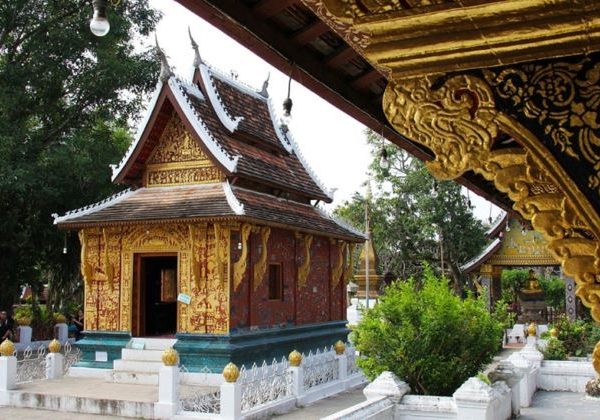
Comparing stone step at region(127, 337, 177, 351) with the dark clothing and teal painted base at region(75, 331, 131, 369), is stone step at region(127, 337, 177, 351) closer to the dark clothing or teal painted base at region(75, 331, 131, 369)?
teal painted base at region(75, 331, 131, 369)

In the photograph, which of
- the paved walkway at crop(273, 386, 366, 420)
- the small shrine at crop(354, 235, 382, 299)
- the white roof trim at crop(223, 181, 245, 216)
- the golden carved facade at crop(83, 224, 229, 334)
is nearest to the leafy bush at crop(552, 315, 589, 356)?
the paved walkway at crop(273, 386, 366, 420)

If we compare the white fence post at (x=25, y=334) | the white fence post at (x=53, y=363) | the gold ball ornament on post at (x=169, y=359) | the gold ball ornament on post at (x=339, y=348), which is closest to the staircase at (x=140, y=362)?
the white fence post at (x=53, y=363)

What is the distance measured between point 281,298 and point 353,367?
2345 mm

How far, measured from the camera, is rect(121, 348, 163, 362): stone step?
13.2 metres

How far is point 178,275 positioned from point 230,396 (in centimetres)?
419

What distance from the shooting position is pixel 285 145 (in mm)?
17500

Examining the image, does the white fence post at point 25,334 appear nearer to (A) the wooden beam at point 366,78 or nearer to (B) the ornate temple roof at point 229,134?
(B) the ornate temple roof at point 229,134

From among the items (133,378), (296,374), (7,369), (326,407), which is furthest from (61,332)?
(326,407)

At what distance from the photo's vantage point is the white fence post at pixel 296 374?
39.1 ft

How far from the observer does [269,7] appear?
2689mm

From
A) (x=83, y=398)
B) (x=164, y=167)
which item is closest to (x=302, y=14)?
(x=83, y=398)

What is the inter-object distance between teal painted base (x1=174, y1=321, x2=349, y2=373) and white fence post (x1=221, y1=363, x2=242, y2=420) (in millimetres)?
2485

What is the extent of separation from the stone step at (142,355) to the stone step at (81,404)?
2.07 m

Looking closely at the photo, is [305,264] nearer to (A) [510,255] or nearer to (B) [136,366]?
(B) [136,366]
